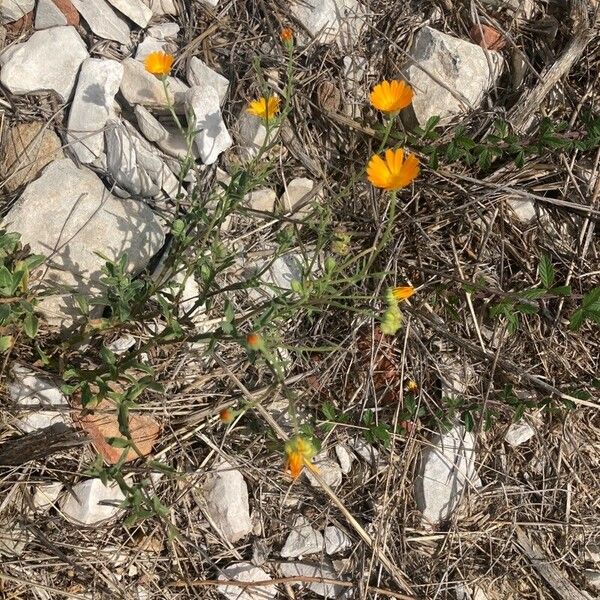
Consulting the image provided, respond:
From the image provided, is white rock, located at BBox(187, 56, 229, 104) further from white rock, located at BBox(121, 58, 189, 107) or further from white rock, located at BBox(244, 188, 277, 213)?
white rock, located at BBox(244, 188, 277, 213)

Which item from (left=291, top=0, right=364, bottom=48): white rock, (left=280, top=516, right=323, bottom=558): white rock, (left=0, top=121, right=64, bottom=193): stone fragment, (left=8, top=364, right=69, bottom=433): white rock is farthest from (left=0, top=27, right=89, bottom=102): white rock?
(left=280, top=516, right=323, bottom=558): white rock

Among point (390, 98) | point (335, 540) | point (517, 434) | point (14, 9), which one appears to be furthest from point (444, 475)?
point (14, 9)

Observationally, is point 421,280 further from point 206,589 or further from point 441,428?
point 206,589

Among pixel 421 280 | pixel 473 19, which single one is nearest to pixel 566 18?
pixel 473 19

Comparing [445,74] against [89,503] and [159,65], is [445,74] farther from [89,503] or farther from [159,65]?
[89,503]

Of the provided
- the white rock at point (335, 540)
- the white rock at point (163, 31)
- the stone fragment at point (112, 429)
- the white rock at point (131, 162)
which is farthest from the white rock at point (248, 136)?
the white rock at point (335, 540)

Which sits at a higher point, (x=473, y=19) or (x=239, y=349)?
(x=473, y=19)

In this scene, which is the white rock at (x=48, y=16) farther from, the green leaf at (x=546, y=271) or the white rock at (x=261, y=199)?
the green leaf at (x=546, y=271)
